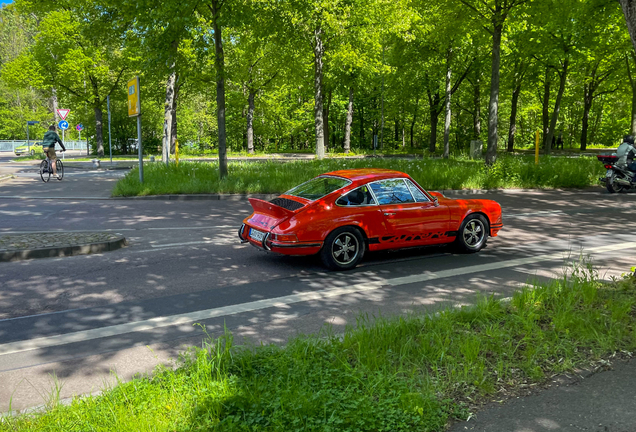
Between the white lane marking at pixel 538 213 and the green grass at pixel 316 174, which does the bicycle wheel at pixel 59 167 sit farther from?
the white lane marking at pixel 538 213

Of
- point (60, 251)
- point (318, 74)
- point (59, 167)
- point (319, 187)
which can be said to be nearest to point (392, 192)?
point (319, 187)

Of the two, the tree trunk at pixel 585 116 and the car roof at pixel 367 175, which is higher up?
the tree trunk at pixel 585 116

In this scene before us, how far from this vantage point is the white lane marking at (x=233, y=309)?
4906 millimetres

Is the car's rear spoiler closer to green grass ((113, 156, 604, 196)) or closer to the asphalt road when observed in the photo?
the asphalt road

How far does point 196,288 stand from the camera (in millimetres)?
6605

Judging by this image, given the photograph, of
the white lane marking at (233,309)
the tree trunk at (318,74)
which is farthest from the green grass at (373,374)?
the tree trunk at (318,74)

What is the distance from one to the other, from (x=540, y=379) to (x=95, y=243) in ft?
23.5

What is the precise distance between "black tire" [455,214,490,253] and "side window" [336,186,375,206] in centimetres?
175

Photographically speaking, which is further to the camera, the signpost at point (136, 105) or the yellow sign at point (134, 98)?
the yellow sign at point (134, 98)

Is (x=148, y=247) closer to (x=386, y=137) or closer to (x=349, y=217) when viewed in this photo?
(x=349, y=217)

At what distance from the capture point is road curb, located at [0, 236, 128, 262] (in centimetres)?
796

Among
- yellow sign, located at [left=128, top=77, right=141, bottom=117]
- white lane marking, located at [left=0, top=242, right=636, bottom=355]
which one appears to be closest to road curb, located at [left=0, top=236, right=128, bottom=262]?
white lane marking, located at [left=0, top=242, right=636, bottom=355]

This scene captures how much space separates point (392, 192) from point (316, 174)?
994 centimetres

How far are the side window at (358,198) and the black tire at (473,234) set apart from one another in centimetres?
175
